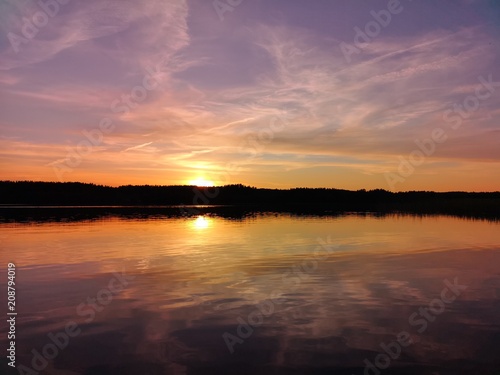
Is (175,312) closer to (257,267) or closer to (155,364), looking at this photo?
(155,364)

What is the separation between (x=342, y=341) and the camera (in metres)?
12.5

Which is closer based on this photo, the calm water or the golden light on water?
the calm water

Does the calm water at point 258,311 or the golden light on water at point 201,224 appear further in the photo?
the golden light on water at point 201,224

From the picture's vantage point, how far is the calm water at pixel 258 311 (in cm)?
1123

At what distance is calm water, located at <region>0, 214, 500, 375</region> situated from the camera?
442 inches

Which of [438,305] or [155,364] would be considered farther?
[438,305]

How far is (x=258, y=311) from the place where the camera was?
15.6 m

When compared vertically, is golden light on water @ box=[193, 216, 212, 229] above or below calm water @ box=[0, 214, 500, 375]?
above

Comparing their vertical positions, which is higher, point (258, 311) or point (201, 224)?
point (201, 224)

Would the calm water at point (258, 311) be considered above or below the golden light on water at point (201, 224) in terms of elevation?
below

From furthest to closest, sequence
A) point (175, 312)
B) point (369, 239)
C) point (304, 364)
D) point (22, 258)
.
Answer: point (369, 239)
point (22, 258)
point (175, 312)
point (304, 364)

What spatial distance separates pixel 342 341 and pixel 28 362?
8.10m

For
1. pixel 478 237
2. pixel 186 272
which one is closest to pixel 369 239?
pixel 478 237

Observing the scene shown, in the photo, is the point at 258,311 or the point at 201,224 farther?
A: the point at 201,224
